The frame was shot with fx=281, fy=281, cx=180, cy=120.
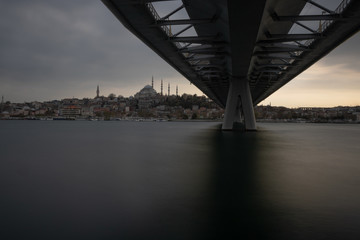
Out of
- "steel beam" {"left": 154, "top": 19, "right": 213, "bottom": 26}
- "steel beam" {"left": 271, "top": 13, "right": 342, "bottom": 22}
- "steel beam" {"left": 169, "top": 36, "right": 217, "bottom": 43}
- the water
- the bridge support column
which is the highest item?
"steel beam" {"left": 271, "top": 13, "right": 342, "bottom": 22}

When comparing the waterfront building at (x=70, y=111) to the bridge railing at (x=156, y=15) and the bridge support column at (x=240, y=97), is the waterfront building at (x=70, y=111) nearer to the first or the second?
the bridge support column at (x=240, y=97)

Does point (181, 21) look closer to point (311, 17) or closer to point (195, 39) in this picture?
point (195, 39)

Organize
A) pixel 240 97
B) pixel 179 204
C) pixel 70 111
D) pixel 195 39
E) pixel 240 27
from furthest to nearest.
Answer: pixel 70 111, pixel 240 97, pixel 195 39, pixel 240 27, pixel 179 204


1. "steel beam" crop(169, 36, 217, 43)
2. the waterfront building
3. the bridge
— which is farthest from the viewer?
the waterfront building

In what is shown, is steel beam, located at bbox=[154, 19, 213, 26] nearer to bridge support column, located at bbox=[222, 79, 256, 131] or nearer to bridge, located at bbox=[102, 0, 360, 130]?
bridge, located at bbox=[102, 0, 360, 130]

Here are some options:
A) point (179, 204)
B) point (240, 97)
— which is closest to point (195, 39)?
point (179, 204)

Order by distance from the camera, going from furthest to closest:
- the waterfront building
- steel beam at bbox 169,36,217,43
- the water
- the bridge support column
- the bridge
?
the waterfront building < the bridge support column < steel beam at bbox 169,36,217,43 < the bridge < the water

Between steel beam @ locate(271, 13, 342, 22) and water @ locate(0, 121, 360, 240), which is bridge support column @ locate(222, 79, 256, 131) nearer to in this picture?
steel beam @ locate(271, 13, 342, 22)

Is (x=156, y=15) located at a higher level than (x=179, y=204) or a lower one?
higher

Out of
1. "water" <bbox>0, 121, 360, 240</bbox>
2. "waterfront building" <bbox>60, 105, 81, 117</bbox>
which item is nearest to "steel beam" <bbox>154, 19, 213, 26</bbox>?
"water" <bbox>0, 121, 360, 240</bbox>

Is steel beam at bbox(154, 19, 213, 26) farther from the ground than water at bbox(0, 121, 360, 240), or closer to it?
farther from the ground

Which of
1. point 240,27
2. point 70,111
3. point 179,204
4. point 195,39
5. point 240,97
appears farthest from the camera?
point 70,111

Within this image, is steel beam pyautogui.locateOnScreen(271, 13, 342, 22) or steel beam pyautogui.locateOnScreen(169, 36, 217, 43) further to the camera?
steel beam pyautogui.locateOnScreen(169, 36, 217, 43)
